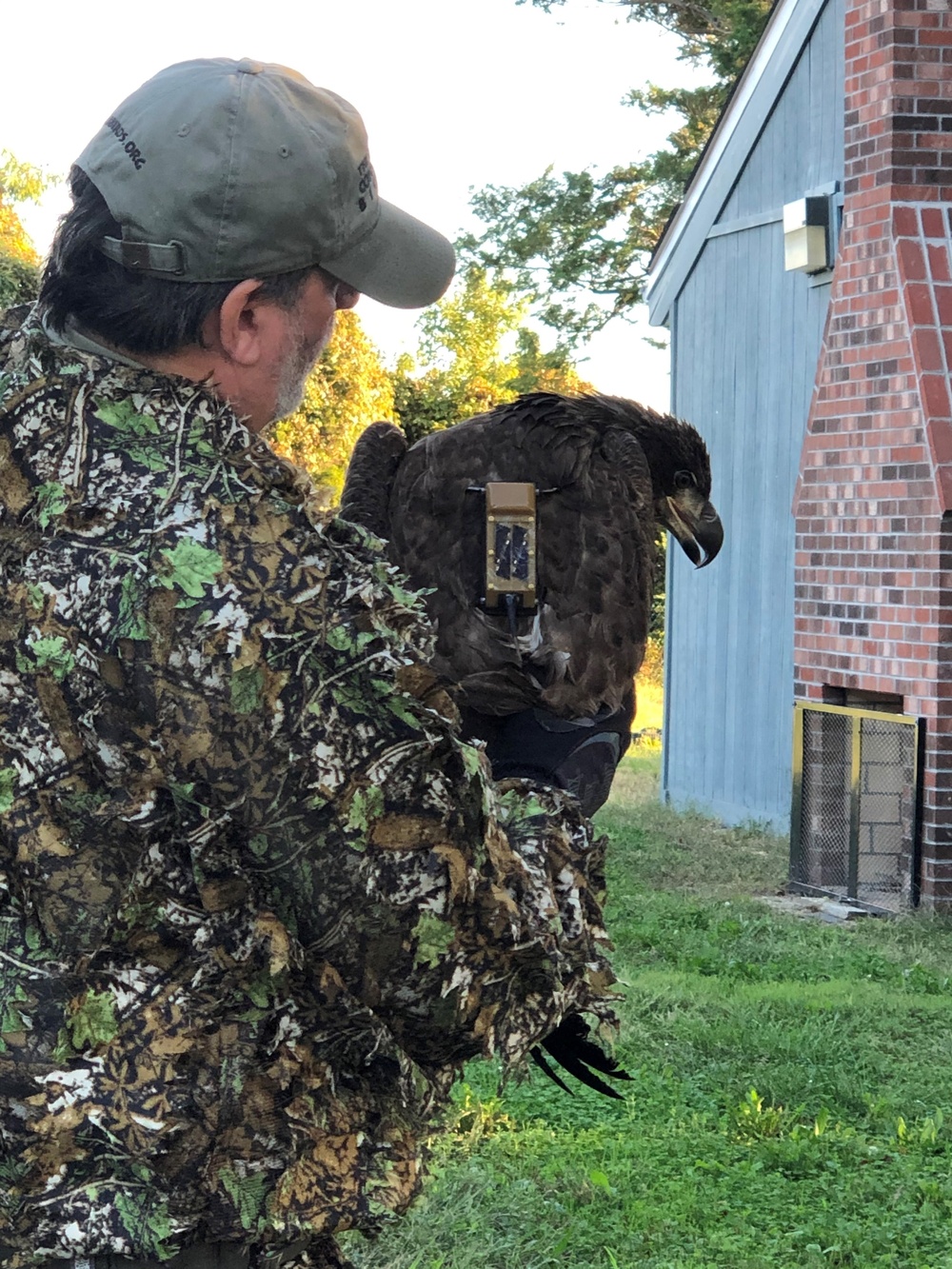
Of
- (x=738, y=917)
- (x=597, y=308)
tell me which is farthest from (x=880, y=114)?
(x=597, y=308)

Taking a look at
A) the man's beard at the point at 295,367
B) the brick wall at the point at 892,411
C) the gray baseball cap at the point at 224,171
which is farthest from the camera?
the brick wall at the point at 892,411

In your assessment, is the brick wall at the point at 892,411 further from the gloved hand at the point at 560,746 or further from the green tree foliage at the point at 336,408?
the green tree foliage at the point at 336,408

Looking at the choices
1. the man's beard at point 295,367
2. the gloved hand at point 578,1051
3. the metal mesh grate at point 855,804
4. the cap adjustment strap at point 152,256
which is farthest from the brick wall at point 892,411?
the cap adjustment strap at point 152,256

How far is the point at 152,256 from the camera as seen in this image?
1682 mm

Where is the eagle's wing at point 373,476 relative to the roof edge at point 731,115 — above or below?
below

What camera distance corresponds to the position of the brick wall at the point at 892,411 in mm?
8508

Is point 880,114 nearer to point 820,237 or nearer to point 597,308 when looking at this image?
point 820,237

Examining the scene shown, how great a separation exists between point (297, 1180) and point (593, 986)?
43cm

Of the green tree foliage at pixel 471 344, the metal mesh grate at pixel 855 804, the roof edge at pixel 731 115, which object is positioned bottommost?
the metal mesh grate at pixel 855 804

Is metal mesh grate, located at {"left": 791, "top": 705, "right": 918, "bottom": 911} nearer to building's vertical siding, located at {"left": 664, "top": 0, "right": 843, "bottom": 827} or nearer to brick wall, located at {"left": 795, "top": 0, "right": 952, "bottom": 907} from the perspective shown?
brick wall, located at {"left": 795, "top": 0, "right": 952, "bottom": 907}

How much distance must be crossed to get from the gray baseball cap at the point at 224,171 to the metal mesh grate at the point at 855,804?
24.2ft

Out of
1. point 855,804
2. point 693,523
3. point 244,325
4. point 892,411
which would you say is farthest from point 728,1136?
point 892,411

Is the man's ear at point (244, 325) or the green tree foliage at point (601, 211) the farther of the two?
the green tree foliage at point (601, 211)

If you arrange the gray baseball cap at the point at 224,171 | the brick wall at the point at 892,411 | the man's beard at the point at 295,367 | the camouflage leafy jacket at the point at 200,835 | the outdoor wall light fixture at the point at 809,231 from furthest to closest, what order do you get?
the outdoor wall light fixture at the point at 809,231 < the brick wall at the point at 892,411 < the man's beard at the point at 295,367 < the gray baseball cap at the point at 224,171 < the camouflage leafy jacket at the point at 200,835
